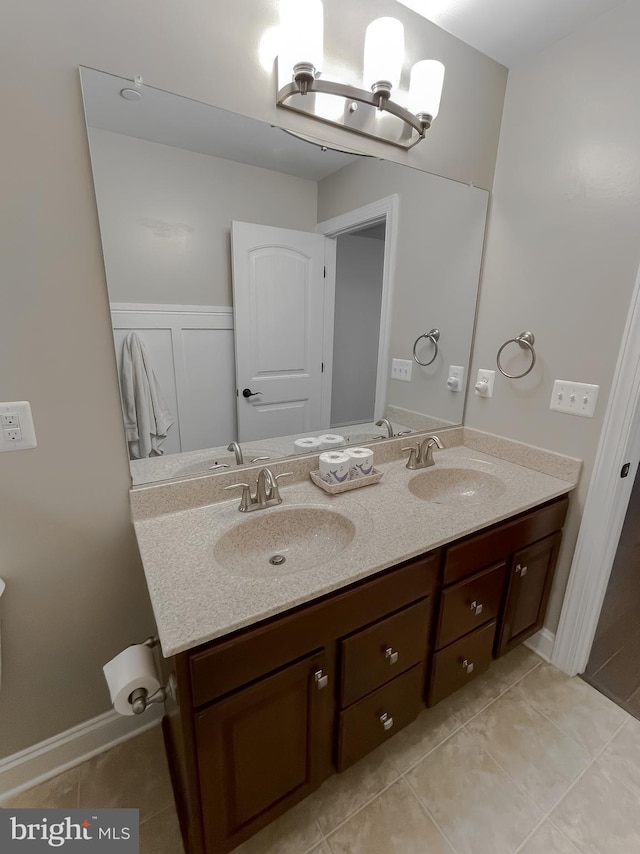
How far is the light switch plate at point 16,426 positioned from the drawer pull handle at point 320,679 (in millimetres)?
931

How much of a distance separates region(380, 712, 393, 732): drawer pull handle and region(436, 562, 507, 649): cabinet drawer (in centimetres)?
25

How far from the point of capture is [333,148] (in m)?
1.23

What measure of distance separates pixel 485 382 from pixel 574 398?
373mm

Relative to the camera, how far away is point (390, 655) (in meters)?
1.08

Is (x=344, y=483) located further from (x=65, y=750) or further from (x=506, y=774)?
(x=65, y=750)

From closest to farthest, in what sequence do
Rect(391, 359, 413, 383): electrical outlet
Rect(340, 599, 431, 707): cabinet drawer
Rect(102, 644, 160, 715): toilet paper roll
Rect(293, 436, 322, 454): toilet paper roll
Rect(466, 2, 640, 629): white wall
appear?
Rect(102, 644, 160, 715): toilet paper roll, Rect(340, 599, 431, 707): cabinet drawer, Rect(466, 2, 640, 629): white wall, Rect(293, 436, 322, 454): toilet paper roll, Rect(391, 359, 413, 383): electrical outlet

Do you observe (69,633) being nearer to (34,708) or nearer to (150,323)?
(34,708)

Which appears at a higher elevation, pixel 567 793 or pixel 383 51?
pixel 383 51

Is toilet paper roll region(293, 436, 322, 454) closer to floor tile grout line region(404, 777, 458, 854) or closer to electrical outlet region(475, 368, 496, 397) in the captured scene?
electrical outlet region(475, 368, 496, 397)

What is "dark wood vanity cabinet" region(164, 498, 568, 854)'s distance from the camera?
0.81 m

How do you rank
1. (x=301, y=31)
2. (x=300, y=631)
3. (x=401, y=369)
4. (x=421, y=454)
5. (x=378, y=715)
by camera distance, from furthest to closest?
1. (x=401, y=369)
2. (x=421, y=454)
3. (x=378, y=715)
4. (x=301, y=31)
5. (x=300, y=631)

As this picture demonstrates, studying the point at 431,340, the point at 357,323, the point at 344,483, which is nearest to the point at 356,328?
the point at 357,323

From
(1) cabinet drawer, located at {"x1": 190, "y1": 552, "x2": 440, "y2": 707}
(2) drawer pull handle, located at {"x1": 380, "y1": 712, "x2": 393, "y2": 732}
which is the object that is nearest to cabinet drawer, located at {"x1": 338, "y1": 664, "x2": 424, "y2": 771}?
(2) drawer pull handle, located at {"x1": 380, "y1": 712, "x2": 393, "y2": 732}

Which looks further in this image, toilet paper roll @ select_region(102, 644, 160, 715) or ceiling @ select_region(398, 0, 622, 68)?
ceiling @ select_region(398, 0, 622, 68)
